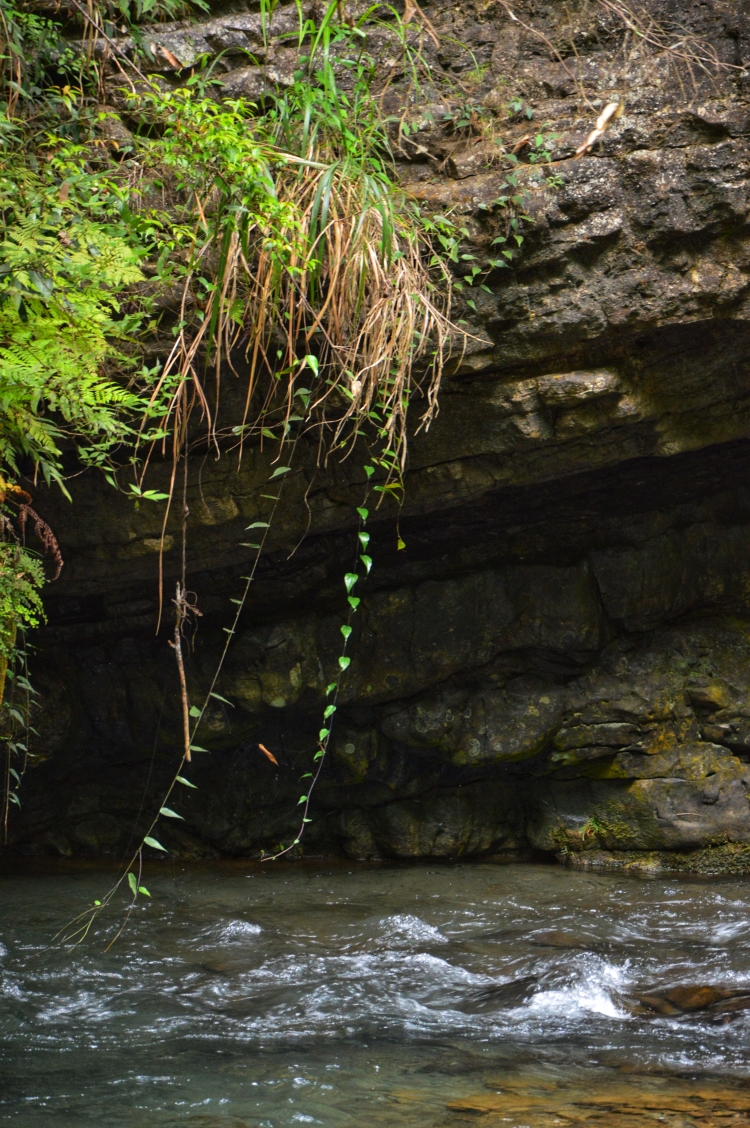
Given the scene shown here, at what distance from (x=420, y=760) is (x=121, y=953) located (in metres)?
2.57

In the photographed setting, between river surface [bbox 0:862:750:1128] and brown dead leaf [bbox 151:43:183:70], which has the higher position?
brown dead leaf [bbox 151:43:183:70]

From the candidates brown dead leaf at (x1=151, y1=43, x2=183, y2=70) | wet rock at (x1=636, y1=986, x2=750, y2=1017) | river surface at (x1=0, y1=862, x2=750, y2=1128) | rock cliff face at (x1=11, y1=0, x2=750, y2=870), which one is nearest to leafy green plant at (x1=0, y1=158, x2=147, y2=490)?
brown dead leaf at (x1=151, y1=43, x2=183, y2=70)

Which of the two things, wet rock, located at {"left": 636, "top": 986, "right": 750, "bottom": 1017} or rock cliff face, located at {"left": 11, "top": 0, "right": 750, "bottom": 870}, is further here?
rock cliff face, located at {"left": 11, "top": 0, "right": 750, "bottom": 870}

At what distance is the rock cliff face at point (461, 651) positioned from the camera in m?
4.56

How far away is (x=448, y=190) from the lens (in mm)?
3877

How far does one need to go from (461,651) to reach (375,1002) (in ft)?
8.86

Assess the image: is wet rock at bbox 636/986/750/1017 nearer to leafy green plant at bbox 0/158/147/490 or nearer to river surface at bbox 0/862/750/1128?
river surface at bbox 0/862/750/1128

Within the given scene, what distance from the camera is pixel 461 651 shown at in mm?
5934

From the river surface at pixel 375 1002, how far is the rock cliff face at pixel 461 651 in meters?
0.66

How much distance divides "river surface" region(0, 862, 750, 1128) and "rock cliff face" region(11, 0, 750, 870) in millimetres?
657

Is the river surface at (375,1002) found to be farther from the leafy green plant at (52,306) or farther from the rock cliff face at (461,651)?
the leafy green plant at (52,306)

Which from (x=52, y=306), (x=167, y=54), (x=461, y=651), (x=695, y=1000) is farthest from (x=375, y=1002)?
(x=167, y=54)

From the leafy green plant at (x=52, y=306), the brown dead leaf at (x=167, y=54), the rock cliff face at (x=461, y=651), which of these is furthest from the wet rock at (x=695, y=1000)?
the brown dead leaf at (x=167, y=54)

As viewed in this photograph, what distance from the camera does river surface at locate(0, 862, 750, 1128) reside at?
2.63 metres
